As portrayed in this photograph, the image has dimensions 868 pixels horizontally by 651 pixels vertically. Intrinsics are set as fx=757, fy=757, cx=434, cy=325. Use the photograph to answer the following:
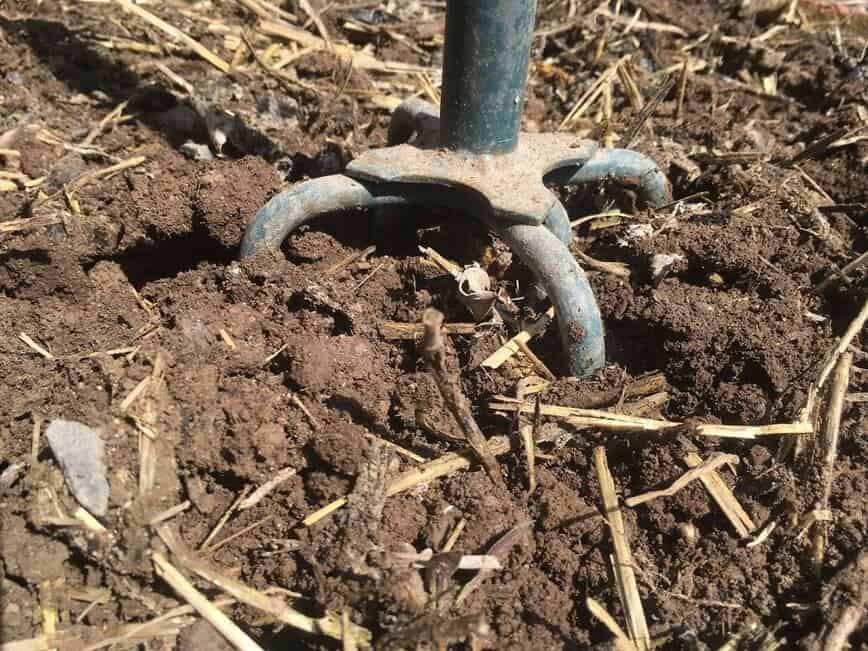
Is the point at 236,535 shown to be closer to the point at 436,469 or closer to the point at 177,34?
the point at 436,469

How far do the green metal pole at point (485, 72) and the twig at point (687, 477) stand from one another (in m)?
0.96

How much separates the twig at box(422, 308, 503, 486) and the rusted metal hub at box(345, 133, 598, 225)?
0.45 metres

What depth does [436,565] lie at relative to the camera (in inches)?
60.7

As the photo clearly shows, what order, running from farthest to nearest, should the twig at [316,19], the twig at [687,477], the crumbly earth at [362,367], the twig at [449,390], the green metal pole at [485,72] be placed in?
the twig at [316,19] < the green metal pole at [485,72] < the twig at [687,477] < the crumbly earth at [362,367] < the twig at [449,390]

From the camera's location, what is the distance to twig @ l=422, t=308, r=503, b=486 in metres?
1.45

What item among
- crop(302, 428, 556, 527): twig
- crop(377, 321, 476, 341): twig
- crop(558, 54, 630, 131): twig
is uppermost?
crop(558, 54, 630, 131): twig

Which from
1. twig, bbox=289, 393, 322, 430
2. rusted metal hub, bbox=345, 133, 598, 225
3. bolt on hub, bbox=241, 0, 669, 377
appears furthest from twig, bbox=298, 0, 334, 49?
twig, bbox=289, 393, 322, 430

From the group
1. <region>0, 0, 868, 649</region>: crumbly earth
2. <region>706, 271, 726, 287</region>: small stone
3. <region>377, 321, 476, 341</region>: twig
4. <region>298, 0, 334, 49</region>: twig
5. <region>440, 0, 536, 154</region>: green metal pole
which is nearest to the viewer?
<region>0, 0, 868, 649</region>: crumbly earth

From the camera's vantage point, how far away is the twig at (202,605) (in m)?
1.51

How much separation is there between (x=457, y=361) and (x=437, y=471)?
31cm

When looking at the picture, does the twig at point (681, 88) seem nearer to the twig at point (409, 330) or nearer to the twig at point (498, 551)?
the twig at point (409, 330)

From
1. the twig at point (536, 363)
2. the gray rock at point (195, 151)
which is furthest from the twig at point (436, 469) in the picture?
the gray rock at point (195, 151)

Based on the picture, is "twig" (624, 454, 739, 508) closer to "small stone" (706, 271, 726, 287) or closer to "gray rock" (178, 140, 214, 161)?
"small stone" (706, 271, 726, 287)

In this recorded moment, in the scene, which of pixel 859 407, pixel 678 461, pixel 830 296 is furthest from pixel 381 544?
pixel 830 296
